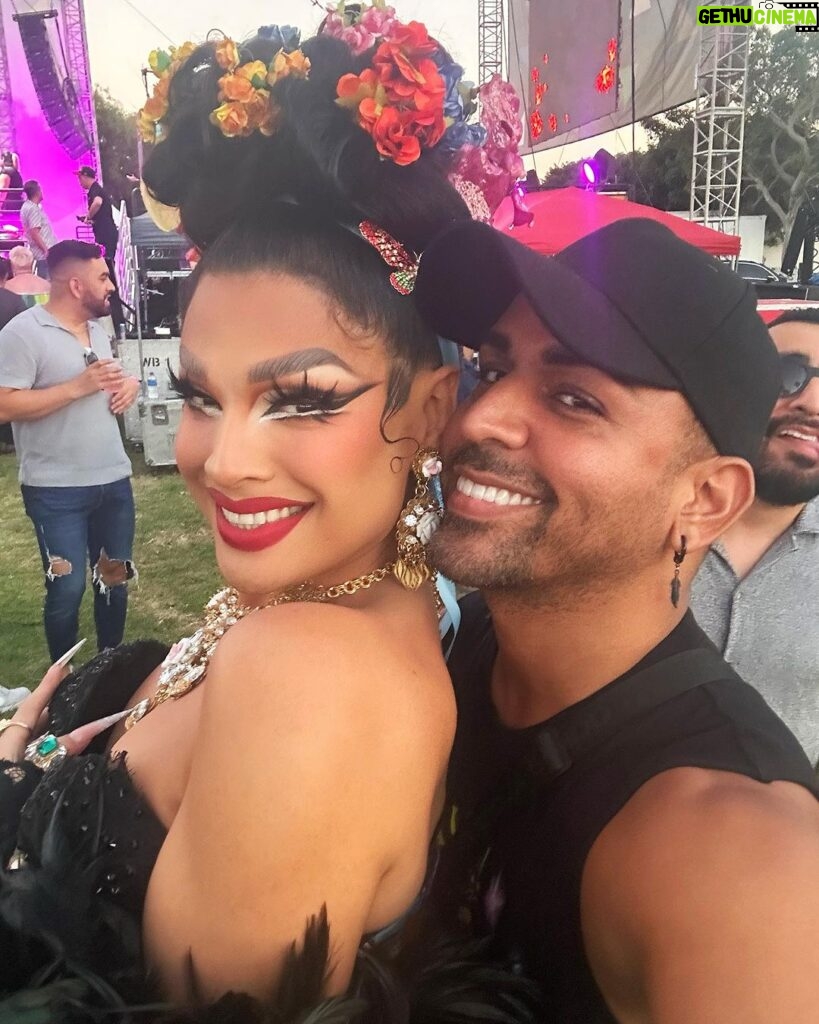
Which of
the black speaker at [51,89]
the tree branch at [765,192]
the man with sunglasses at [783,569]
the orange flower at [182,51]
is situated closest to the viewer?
the orange flower at [182,51]

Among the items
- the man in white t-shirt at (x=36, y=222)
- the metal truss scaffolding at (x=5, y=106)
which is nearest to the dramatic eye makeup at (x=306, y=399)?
the man in white t-shirt at (x=36, y=222)

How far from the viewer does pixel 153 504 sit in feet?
24.6

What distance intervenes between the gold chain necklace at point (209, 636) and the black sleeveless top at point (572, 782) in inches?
16.7

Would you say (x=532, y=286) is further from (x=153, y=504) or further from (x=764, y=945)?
(x=153, y=504)

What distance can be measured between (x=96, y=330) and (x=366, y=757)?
167 inches

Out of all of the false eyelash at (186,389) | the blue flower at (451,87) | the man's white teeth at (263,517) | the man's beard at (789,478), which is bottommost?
the man's beard at (789,478)

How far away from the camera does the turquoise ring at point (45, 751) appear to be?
1.40 m

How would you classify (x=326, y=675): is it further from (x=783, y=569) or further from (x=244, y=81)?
(x=783, y=569)

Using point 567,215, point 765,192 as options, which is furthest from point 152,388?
point 765,192

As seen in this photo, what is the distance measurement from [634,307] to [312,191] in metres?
0.59

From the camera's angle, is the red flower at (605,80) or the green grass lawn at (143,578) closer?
the green grass lawn at (143,578)

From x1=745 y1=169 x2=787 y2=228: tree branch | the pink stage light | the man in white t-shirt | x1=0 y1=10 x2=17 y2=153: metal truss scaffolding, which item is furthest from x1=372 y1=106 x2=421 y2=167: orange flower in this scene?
x1=745 y1=169 x2=787 y2=228: tree branch

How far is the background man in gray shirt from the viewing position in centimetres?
397

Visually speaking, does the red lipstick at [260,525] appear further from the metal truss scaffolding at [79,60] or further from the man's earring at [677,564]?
the metal truss scaffolding at [79,60]
